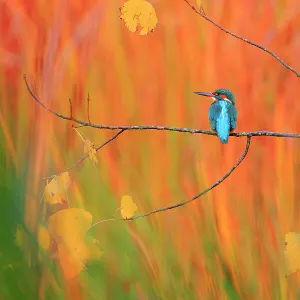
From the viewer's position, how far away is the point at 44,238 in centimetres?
140

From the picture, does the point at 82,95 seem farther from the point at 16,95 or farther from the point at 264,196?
the point at 264,196

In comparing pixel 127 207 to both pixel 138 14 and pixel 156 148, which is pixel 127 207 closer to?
pixel 156 148

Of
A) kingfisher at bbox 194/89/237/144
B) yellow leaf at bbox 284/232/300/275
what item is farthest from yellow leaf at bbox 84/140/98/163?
yellow leaf at bbox 284/232/300/275

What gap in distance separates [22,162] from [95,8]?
1.27ft

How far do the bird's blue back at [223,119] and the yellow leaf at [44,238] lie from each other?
1.47 feet

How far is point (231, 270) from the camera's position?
135cm

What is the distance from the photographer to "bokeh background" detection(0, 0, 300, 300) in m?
1.34

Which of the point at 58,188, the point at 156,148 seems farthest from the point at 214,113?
the point at 58,188

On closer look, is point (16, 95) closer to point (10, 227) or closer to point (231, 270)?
point (10, 227)

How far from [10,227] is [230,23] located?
675 mm

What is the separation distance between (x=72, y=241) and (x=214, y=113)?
17.1 inches

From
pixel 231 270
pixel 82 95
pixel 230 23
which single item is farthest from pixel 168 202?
pixel 230 23

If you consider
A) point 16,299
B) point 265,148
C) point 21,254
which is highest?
point 265,148

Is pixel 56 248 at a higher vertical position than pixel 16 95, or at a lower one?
lower
